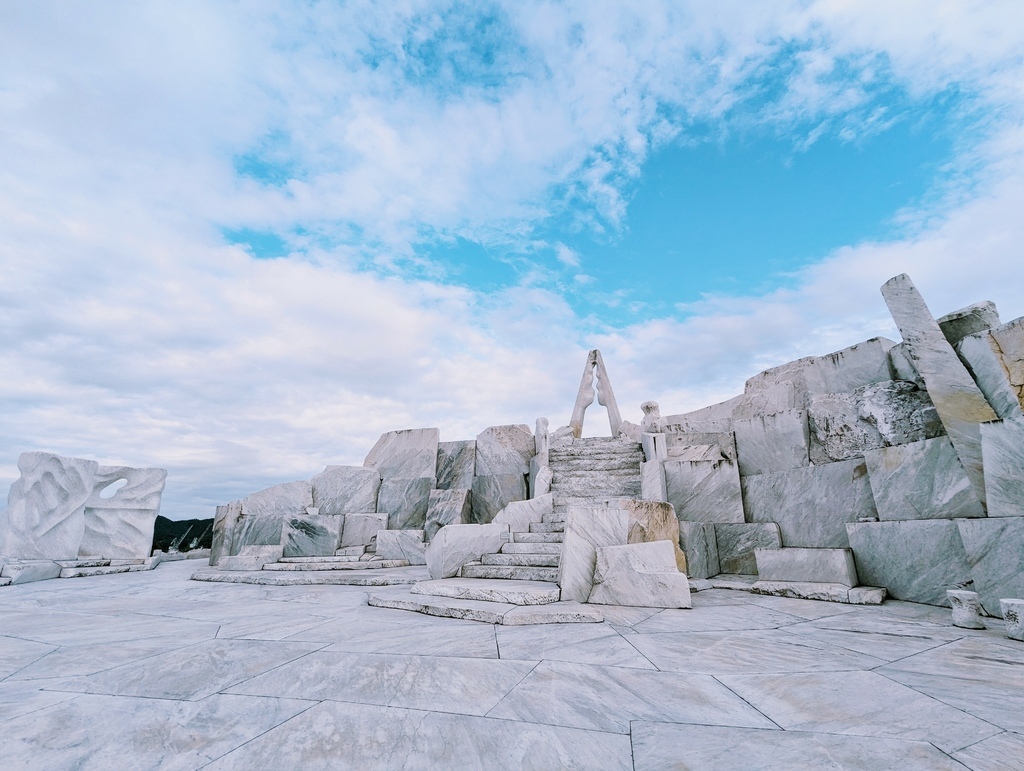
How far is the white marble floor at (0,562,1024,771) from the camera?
1.45 m

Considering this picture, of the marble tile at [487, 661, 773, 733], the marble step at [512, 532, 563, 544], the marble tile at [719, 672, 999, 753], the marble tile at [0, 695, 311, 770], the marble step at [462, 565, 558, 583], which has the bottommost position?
the marble tile at [719, 672, 999, 753]

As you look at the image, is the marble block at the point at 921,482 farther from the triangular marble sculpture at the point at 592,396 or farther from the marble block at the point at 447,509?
the triangular marble sculpture at the point at 592,396

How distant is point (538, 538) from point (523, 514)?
704 millimetres

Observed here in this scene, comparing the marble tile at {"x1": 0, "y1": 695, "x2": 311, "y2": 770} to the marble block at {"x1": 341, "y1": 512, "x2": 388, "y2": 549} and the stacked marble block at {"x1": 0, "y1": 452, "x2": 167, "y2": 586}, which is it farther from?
the stacked marble block at {"x1": 0, "y1": 452, "x2": 167, "y2": 586}

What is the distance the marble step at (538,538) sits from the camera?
238 inches

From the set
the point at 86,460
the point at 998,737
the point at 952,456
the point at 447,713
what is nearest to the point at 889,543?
the point at 952,456

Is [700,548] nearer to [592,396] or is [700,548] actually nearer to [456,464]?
[456,464]

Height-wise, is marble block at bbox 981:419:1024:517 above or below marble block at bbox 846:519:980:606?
above

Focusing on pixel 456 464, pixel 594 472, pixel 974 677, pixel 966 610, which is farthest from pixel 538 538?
pixel 974 677

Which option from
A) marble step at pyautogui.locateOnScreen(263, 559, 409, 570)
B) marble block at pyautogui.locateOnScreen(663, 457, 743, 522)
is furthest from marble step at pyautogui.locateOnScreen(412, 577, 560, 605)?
marble step at pyautogui.locateOnScreen(263, 559, 409, 570)

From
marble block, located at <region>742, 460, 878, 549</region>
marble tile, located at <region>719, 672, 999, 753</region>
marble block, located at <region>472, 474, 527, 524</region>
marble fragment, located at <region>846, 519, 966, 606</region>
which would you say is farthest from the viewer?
marble block, located at <region>472, 474, 527, 524</region>

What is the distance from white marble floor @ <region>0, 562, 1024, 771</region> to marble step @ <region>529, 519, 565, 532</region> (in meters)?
3.08

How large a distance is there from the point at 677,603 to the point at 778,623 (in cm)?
83

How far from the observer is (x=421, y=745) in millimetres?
1508
